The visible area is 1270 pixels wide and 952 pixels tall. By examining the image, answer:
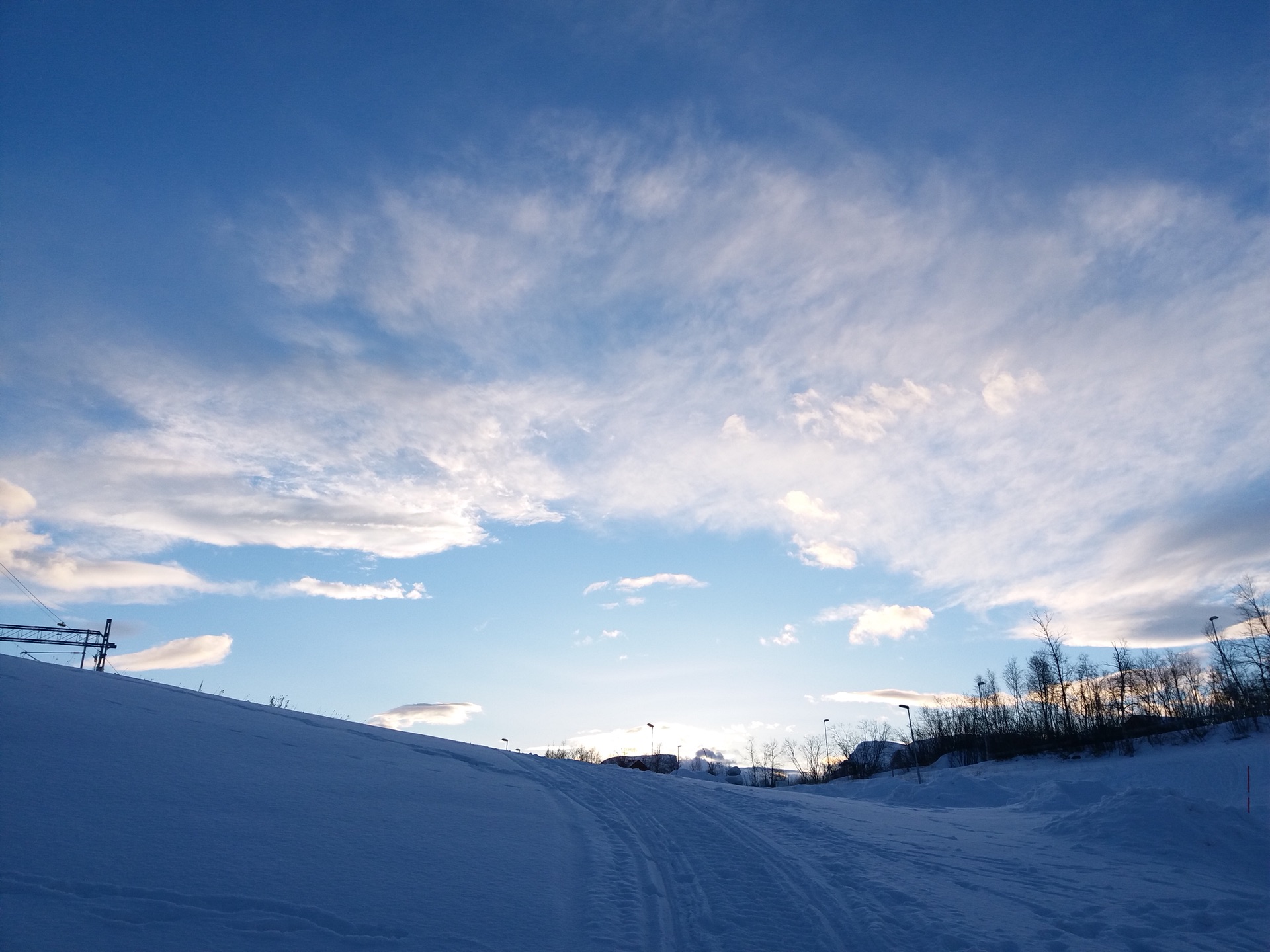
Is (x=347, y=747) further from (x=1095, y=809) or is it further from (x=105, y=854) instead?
(x=1095, y=809)

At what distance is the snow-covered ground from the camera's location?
6180mm

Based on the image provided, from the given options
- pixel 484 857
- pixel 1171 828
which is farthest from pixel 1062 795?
pixel 484 857

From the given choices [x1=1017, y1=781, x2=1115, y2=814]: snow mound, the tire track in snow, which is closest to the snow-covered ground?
A: the tire track in snow

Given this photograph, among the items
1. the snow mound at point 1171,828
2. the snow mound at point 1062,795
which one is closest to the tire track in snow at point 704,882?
the snow mound at point 1171,828

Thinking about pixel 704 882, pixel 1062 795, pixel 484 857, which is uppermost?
pixel 484 857

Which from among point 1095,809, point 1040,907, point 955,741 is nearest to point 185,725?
point 1040,907

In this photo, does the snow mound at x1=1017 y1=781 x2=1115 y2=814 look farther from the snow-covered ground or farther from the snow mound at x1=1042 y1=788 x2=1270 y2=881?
the snow-covered ground

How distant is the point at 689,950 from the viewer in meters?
6.68

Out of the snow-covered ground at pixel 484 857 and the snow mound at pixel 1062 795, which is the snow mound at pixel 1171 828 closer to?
the snow-covered ground at pixel 484 857

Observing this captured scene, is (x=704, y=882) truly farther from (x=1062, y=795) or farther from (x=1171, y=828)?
(x=1062, y=795)

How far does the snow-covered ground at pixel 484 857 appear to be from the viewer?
6180mm

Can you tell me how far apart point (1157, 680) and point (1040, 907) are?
87.0 m

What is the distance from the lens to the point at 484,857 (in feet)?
28.7

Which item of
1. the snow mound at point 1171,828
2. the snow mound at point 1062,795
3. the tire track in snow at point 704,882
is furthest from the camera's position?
the snow mound at point 1062,795
